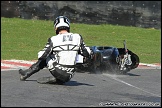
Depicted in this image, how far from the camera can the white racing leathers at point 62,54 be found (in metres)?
9.55

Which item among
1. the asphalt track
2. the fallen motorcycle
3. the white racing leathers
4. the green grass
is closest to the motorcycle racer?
the white racing leathers

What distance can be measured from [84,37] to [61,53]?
35.9 feet

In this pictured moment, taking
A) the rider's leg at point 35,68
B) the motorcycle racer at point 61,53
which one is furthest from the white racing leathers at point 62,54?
the rider's leg at point 35,68

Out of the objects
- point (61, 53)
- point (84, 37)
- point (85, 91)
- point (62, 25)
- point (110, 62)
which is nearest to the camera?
point (85, 91)

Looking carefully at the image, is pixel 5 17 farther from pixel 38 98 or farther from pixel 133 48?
pixel 38 98

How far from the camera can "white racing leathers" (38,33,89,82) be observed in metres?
9.55

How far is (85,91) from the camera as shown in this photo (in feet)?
30.0

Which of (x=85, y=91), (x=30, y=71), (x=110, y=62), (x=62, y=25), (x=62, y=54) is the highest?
(x=62, y=25)

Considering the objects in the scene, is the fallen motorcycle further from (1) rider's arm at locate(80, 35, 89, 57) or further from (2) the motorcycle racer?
(2) the motorcycle racer

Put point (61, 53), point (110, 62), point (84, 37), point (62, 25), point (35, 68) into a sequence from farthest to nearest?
point (84, 37) < point (110, 62) < point (35, 68) < point (62, 25) < point (61, 53)

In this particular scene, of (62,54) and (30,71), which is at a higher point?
(62,54)

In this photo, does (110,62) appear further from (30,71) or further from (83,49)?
(30,71)

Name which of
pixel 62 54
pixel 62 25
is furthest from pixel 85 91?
pixel 62 25

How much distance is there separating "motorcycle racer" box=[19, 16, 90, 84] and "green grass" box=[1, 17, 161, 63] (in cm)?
526
